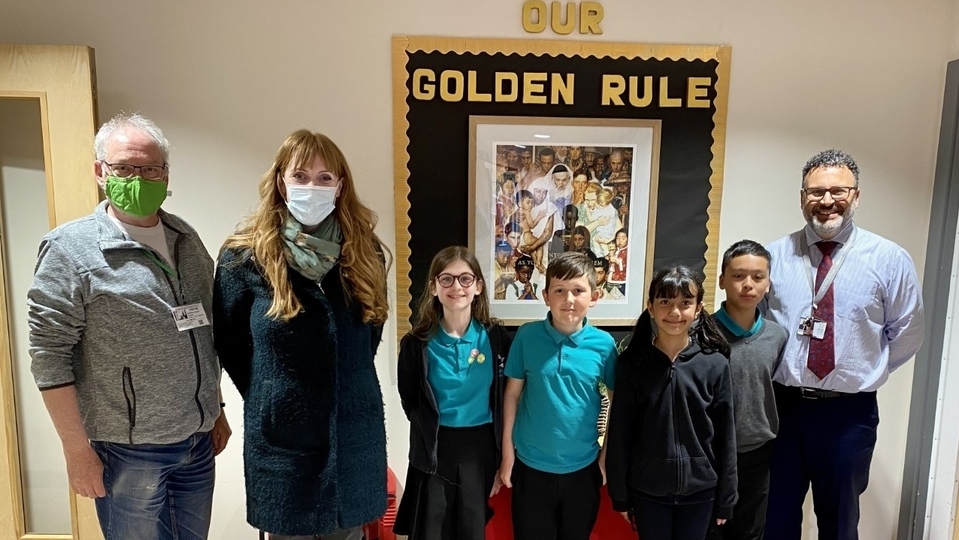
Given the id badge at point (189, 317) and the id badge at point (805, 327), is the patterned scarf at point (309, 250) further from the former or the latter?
the id badge at point (805, 327)

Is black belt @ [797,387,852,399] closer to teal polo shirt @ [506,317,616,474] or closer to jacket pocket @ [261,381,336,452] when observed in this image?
teal polo shirt @ [506,317,616,474]

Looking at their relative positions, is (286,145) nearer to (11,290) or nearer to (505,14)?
(505,14)

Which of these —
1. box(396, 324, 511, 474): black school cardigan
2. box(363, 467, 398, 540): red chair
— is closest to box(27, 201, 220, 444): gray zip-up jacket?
box(396, 324, 511, 474): black school cardigan

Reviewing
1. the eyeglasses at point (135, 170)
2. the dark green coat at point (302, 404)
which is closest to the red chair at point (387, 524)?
the dark green coat at point (302, 404)

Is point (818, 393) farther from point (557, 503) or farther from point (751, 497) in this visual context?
point (557, 503)

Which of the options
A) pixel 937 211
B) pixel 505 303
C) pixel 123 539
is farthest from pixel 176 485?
pixel 937 211

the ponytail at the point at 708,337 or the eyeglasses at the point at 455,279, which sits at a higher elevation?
the eyeglasses at the point at 455,279

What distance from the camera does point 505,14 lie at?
2.34m

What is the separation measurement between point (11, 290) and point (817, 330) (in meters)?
3.11

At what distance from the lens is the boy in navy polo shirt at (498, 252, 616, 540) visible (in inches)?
71.4

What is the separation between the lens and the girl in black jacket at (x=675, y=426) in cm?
177

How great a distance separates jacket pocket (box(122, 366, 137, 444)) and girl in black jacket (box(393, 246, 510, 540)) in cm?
78

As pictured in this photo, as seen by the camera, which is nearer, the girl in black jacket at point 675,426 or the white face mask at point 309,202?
the white face mask at point 309,202

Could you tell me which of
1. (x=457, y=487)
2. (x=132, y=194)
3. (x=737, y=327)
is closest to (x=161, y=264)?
(x=132, y=194)
